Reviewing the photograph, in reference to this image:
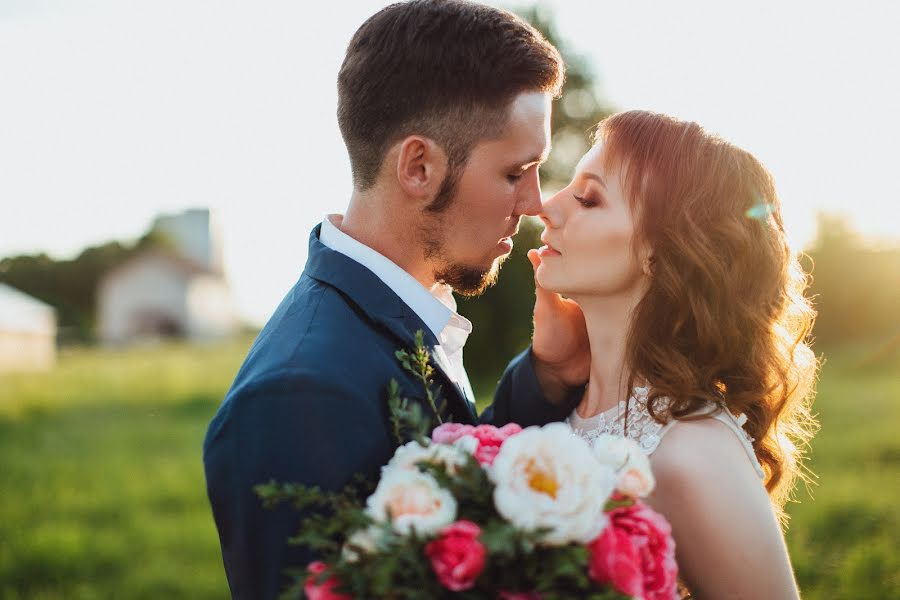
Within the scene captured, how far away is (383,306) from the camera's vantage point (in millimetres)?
2799

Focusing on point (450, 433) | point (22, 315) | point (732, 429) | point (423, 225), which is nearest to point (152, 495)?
point (423, 225)

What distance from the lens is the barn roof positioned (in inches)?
990

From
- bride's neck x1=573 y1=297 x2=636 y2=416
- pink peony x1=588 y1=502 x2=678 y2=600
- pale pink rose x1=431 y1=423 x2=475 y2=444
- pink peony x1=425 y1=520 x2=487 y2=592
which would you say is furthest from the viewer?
bride's neck x1=573 y1=297 x2=636 y2=416

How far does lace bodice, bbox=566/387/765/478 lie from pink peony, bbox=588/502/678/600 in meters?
0.80

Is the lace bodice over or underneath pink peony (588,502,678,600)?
underneath

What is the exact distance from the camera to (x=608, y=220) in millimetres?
3059

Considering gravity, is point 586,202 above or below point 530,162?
below

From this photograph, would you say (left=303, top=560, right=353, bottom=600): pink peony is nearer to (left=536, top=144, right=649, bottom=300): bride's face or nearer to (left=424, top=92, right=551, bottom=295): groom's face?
(left=536, top=144, right=649, bottom=300): bride's face

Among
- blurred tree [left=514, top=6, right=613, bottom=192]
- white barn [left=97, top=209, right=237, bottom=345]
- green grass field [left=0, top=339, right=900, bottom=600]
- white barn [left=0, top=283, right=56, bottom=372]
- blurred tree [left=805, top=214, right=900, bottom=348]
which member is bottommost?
white barn [left=97, top=209, right=237, bottom=345]

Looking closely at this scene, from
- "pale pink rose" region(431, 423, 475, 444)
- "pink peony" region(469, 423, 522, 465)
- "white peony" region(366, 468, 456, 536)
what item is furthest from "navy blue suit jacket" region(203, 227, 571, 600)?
"white peony" region(366, 468, 456, 536)

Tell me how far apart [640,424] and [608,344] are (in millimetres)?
393

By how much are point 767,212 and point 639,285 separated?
0.52 meters

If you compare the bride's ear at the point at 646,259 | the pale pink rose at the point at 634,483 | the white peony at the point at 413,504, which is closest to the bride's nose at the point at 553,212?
the bride's ear at the point at 646,259

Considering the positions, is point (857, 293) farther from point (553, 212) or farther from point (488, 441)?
point (488, 441)
